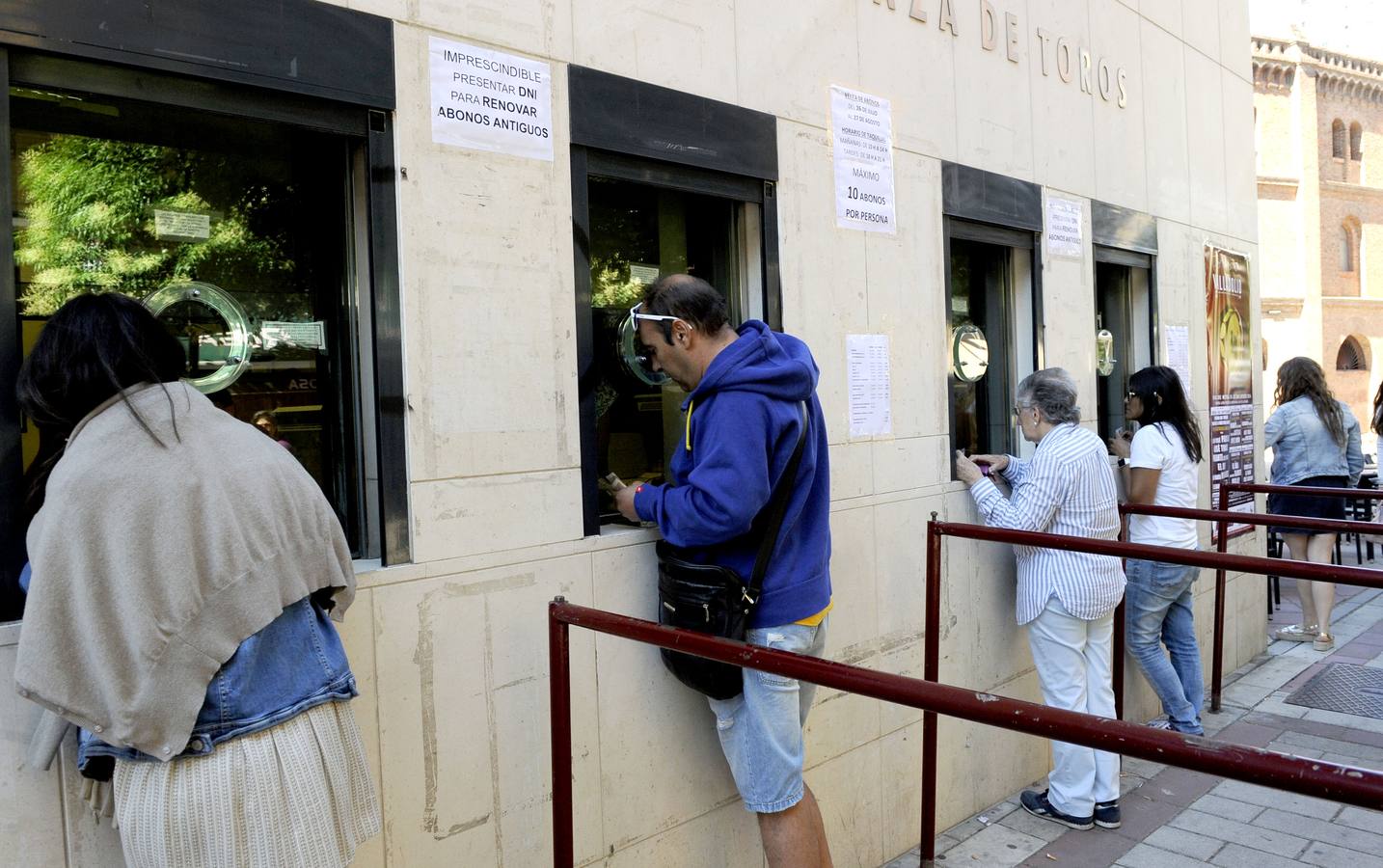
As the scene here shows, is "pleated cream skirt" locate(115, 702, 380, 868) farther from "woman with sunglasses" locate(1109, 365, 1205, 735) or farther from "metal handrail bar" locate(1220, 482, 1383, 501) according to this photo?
"woman with sunglasses" locate(1109, 365, 1205, 735)

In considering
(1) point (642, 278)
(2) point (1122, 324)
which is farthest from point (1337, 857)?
(1) point (642, 278)

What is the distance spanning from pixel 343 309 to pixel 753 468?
43.1 inches

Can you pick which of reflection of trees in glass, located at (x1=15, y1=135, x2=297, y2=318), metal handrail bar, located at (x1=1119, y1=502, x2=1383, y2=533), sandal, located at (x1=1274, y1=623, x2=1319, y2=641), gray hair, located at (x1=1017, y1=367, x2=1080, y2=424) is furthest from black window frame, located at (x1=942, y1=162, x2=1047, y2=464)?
sandal, located at (x1=1274, y1=623, x2=1319, y2=641)

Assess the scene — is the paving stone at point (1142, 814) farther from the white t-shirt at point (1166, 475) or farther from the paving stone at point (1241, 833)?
the white t-shirt at point (1166, 475)

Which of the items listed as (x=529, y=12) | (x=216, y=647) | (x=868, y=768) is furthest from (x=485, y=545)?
(x=868, y=768)

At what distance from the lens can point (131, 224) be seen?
2.20 m

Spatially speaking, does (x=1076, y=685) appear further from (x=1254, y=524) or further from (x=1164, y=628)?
(x=1164, y=628)

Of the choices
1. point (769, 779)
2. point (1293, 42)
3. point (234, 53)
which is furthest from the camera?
point (1293, 42)

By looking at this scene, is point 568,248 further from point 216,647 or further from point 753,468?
point 216,647

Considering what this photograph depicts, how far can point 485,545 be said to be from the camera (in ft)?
8.44

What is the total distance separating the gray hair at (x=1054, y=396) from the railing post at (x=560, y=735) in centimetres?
237

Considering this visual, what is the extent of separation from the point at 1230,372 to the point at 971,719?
5.80 m

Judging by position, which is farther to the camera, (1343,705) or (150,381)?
(1343,705)

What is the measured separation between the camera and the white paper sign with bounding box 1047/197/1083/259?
4.77 m
